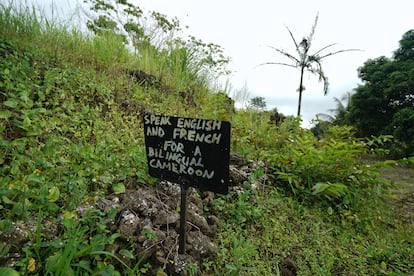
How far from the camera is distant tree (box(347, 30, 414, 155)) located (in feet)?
33.3

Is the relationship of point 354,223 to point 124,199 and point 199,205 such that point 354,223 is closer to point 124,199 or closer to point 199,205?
point 199,205

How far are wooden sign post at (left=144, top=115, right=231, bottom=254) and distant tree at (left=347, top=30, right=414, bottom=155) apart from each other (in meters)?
11.5

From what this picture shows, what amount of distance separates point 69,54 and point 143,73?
49.5 inches

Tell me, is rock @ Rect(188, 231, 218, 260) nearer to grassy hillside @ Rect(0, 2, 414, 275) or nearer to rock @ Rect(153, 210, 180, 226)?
grassy hillside @ Rect(0, 2, 414, 275)

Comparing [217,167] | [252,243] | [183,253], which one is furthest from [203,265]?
[217,167]

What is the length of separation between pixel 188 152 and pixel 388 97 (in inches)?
535

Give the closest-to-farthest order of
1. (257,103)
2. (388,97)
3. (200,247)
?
(200,247), (257,103), (388,97)

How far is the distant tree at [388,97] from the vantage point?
33.3ft

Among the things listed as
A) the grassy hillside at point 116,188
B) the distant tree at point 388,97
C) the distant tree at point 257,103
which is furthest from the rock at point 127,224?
the distant tree at point 388,97

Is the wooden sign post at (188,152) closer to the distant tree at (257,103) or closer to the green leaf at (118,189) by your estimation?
Result: the green leaf at (118,189)

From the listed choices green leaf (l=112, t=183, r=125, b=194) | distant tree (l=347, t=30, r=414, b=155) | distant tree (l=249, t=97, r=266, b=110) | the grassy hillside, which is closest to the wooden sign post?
green leaf (l=112, t=183, r=125, b=194)

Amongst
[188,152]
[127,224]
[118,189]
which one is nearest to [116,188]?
[118,189]

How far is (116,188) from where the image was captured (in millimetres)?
1644

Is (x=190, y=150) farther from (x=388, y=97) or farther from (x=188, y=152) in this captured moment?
(x=388, y=97)
